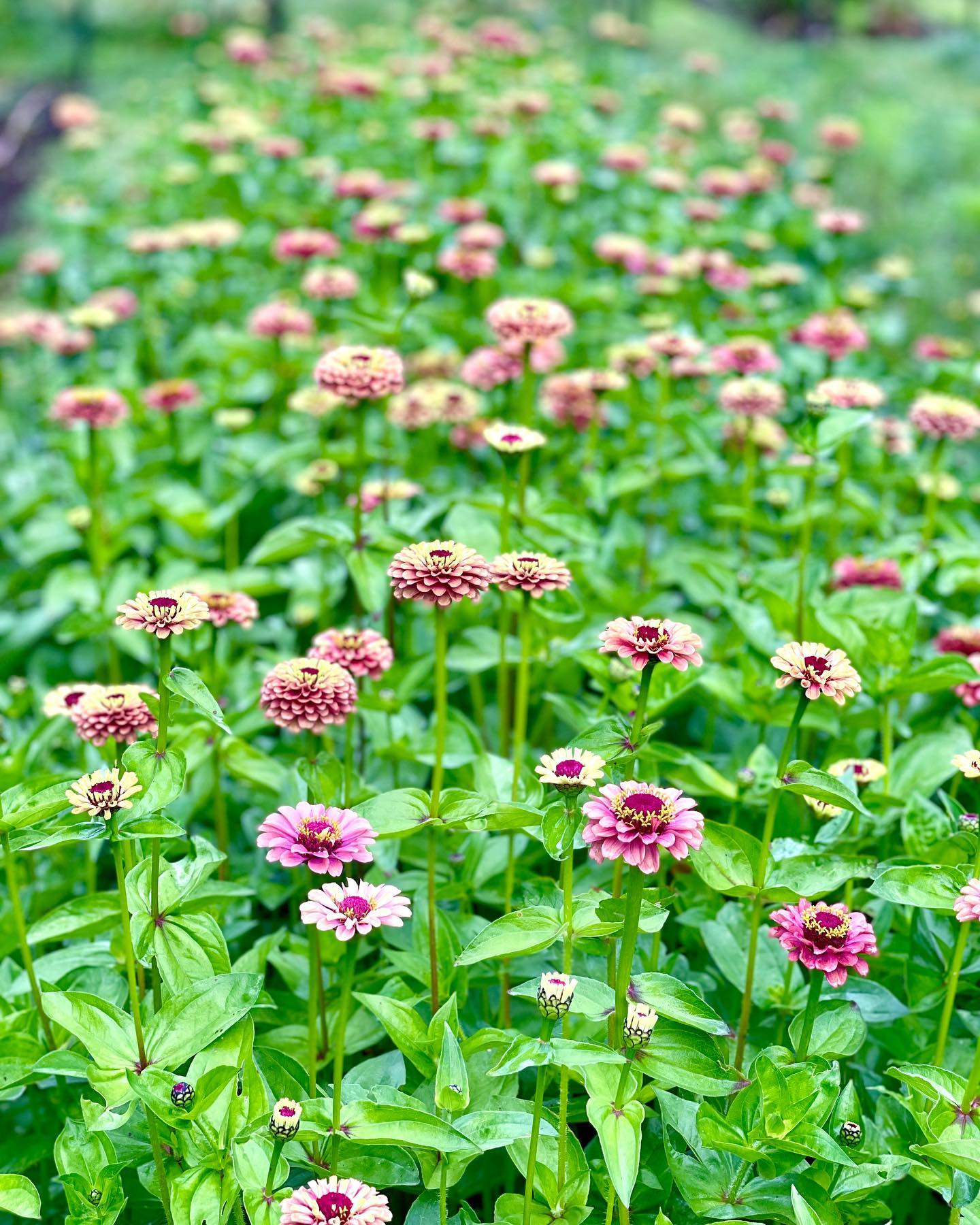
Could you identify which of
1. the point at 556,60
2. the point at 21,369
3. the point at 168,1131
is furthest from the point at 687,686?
the point at 556,60

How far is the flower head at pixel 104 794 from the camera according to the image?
1216mm

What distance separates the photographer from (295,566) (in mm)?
2424

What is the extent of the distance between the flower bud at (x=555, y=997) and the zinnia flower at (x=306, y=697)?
408 millimetres

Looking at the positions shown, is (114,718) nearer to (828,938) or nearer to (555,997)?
(555,997)

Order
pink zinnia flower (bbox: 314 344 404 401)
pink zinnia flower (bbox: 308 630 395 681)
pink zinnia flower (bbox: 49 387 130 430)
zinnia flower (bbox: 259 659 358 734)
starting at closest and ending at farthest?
zinnia flower (bbox: 259 659 358 734), pink zinnia flower (bbox: 308 630 395 681), pink zinnia flower (bbox: 314 344 404 401), pink zinnia flower (bbox: 49 387 130 430)

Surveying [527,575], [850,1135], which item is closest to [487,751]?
[527,575]

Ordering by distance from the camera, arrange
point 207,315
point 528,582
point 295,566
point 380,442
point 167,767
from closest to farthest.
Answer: point 167,767, point 528,582, point 295,566, point 380,442, point 207,315

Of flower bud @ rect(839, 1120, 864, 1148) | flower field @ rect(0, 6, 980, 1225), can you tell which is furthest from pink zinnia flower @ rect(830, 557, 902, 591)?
flower bud @ rect(839, 1120, 864, 1148)

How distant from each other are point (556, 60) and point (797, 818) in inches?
195

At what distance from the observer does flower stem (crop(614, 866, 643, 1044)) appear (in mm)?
1179

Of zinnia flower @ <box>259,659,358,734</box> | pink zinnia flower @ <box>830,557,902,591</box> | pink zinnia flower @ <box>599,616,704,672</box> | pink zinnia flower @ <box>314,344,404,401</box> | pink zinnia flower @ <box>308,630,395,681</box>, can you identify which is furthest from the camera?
pink zinnia flower @ <box>830,557,902,591</box>

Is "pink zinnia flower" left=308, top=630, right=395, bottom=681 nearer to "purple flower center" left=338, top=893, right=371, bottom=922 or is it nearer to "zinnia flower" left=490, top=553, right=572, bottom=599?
"zinnia flower" left=490, top=553, right=572, bottom=599

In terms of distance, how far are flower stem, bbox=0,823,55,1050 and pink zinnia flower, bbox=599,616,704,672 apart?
72 cm

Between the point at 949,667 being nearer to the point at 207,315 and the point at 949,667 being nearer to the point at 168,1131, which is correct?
the point at 168,1131
